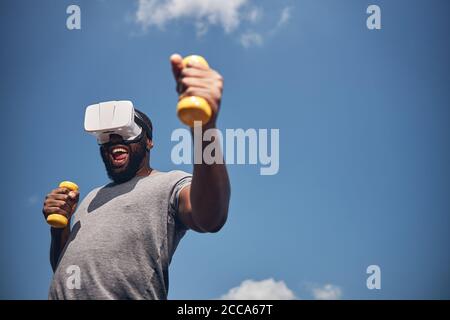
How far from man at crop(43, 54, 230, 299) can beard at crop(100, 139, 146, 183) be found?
0.05 meters

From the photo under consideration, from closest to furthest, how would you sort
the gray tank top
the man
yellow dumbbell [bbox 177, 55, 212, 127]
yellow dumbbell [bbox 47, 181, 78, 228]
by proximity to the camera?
yellow dumbbell [bbox 177, 55, 212, 127], the man, the gray tank top, yellow dumbbell [bbox 47, 181, 78, 228]

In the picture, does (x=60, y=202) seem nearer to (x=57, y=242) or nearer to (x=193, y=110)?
(x=57, y=242)

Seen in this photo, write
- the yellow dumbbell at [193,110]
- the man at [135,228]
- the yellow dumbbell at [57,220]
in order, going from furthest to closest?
1. the yellow dumbbell at [57,220]
2. the man at [135,228]
3. the yellow dumbbell at [193,110]

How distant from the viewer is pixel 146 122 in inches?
85.4

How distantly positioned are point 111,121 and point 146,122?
224 millimetres

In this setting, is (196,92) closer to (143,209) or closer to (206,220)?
(206,220)

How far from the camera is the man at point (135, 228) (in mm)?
1480

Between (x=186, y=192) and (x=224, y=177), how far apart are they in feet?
1.03

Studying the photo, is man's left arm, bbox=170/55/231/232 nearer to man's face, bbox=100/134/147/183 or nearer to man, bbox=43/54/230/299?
man, bbox=43/54/230/299

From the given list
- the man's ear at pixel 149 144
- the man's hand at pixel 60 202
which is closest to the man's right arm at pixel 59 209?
the man's hand at pixel 60 202

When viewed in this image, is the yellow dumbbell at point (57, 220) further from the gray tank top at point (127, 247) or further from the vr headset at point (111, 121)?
the vr headset at point (111, 121)

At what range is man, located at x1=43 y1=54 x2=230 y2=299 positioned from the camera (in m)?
1.48

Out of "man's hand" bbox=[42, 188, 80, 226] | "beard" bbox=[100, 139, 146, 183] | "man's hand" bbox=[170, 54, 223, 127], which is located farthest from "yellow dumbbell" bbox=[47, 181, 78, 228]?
"man's hand" bbox=[170, 54, 223, 127]
